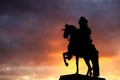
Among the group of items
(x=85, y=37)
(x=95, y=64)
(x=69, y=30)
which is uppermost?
(x=69, y=30)

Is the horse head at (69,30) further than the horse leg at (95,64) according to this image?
No

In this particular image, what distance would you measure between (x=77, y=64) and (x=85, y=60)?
102 cm

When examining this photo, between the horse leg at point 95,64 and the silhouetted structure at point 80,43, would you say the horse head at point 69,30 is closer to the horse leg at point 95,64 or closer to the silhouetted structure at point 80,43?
the silhouetted structure at point 80,43

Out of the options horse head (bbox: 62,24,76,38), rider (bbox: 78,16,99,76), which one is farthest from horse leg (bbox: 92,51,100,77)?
horse head (bbox: 62,24,76,38)

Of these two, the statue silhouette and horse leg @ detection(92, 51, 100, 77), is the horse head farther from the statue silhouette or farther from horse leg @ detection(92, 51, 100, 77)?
horse leg @ detection(92, 51, 100, 77)

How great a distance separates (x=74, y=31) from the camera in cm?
3575

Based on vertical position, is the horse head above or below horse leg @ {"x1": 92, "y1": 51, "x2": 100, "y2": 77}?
above

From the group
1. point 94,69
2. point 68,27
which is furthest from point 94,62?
point 68,27

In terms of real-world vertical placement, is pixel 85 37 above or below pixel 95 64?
above

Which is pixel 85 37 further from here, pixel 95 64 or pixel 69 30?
pixel 95 64

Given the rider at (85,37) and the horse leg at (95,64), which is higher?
the rider at (85,37)

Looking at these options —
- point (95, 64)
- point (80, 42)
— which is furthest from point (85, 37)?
point (95, 64)

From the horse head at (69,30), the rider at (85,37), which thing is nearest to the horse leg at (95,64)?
the rider at (85,37)

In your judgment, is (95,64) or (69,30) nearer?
(69,30)
